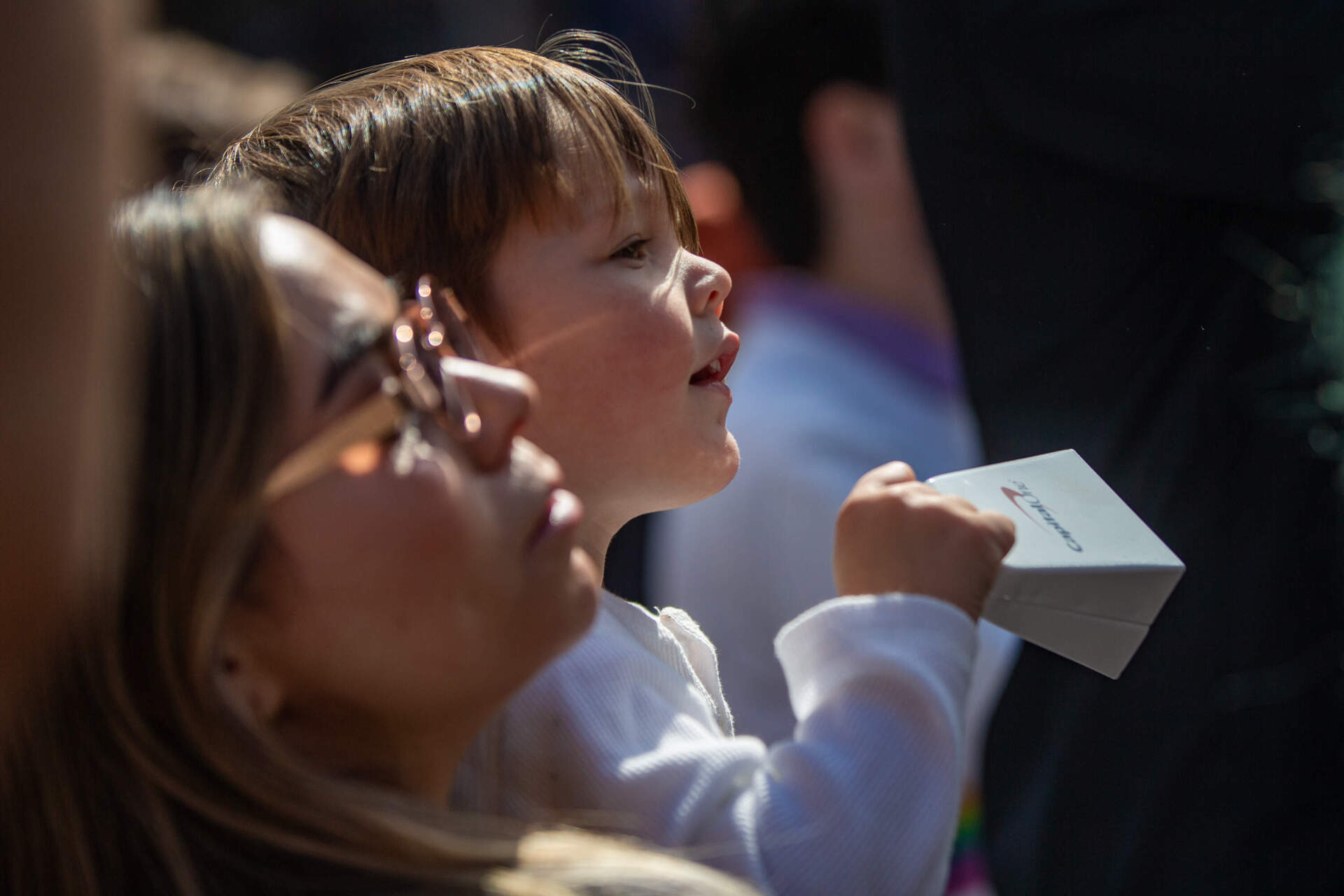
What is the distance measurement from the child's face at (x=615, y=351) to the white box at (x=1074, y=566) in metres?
0.20

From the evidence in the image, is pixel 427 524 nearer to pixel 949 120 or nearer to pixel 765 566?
pixel 949 120

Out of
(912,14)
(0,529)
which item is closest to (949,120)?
(912,14)

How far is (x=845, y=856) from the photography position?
74cm

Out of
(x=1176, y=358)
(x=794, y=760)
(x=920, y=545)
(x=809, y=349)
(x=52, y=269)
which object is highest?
(x=52, y=269)

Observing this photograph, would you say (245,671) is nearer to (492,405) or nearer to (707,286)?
(492,405)

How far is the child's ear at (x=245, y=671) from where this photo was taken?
676 millimetres

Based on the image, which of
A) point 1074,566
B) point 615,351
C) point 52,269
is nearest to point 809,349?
point 615,351

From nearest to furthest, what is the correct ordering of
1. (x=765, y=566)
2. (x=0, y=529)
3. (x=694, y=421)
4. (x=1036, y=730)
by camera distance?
(x=0, y=529), (x=694, y=421), (x=1036, y=730), (x=765, y=566)

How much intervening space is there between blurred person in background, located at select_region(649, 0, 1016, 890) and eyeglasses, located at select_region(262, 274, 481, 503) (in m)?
0.94

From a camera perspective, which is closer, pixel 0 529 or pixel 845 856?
pixel 0 529

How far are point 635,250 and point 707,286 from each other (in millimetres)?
67

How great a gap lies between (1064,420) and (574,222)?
420mm

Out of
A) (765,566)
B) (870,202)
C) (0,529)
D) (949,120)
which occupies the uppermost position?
(949,120)

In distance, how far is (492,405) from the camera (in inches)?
27.4
